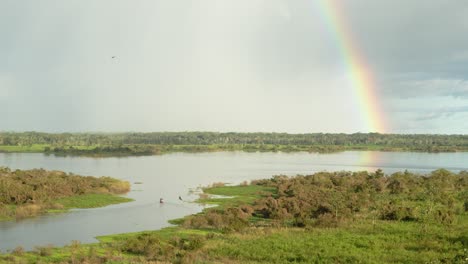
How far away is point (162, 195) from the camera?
2436 inches

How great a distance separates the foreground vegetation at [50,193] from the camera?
45031mm

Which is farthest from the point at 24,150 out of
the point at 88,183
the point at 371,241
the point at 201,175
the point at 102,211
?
the point at 371,241

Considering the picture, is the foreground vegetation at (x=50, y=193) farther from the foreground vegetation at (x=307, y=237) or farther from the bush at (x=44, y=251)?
the bush at (x=44, y=251)

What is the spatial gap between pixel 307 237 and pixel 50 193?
34584mm

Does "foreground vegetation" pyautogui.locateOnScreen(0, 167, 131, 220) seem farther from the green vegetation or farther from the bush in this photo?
the bush

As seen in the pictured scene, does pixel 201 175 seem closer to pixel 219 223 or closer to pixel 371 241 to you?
pixel 219 223

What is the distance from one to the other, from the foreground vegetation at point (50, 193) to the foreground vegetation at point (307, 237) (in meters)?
15.0

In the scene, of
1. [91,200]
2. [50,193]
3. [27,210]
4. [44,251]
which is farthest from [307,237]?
[50,193]

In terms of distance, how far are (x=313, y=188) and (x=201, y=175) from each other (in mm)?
38427

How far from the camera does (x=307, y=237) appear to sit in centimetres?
2920

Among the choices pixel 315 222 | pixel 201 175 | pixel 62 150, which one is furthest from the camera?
pixel 62 150

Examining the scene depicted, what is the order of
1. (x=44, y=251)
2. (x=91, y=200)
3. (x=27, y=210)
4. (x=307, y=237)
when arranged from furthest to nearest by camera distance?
1. (x=91, y=200)
2. (x=27, y=210)
3. (x=307, y=237)
4. (x=44, y=251)

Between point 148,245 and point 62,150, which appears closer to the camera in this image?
point 148,245

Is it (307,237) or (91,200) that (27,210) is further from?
(307,237)
